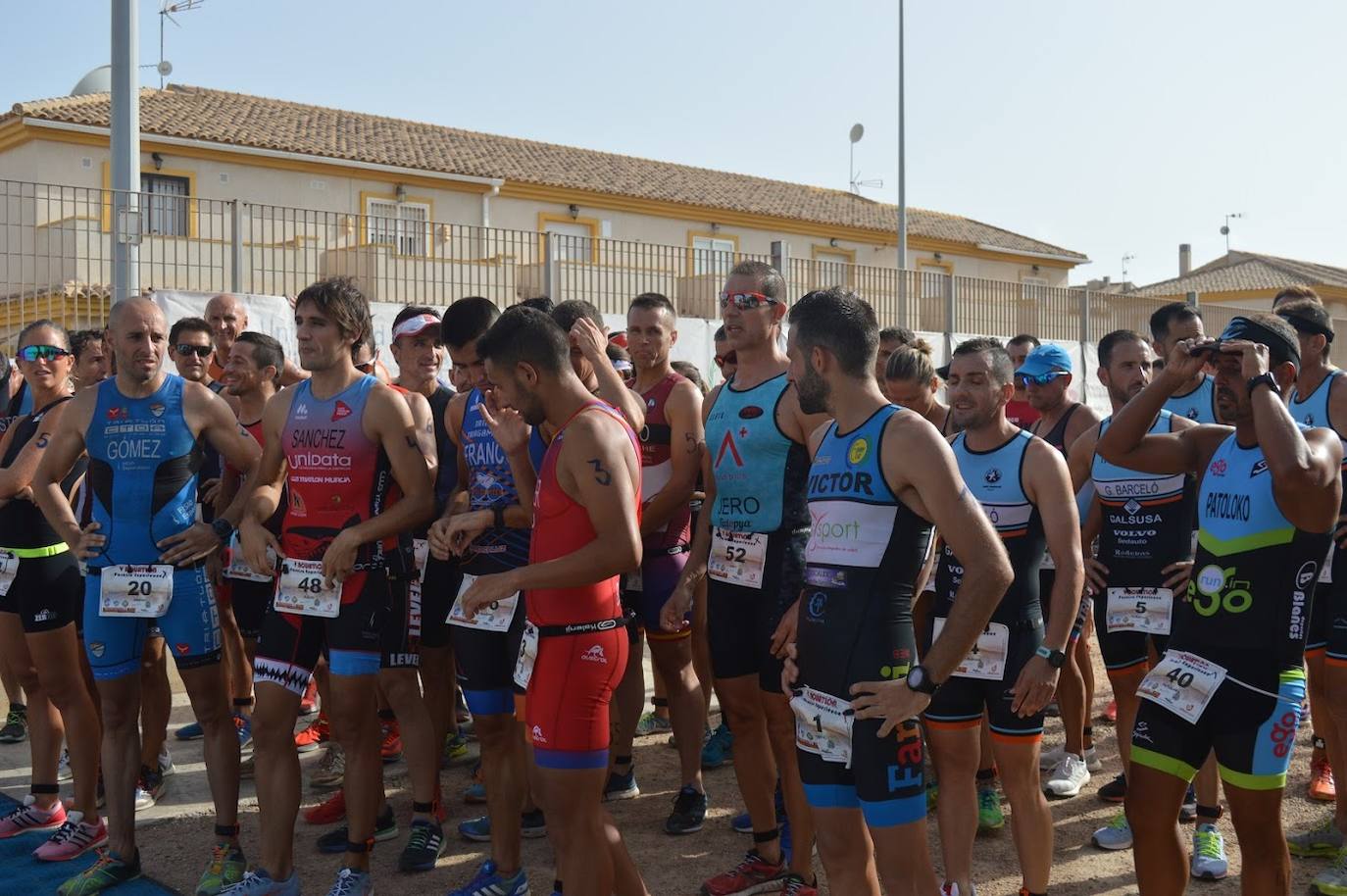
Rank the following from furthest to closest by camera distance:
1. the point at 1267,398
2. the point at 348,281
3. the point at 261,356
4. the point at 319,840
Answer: the point at 261,356 < the point at 319,840 < the point at 348,281 < the point at 1267,398

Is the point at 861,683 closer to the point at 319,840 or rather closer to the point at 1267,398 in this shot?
the point at 1267,398

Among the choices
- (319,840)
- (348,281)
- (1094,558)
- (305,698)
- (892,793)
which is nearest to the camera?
(892,793)

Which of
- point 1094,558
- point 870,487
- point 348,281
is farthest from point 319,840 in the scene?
point 1094,558

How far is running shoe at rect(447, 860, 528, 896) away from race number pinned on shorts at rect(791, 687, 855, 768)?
66.5 inches

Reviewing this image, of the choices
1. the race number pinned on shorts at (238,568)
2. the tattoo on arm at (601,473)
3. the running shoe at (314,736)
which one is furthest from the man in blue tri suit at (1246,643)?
the running shoe at (314,736)

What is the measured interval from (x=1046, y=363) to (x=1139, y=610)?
1229 millimetres

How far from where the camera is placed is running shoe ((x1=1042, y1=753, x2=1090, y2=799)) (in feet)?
19.4

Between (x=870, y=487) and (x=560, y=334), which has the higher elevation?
(x=560, y=334)

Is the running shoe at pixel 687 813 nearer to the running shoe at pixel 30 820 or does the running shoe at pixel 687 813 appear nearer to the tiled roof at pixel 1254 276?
the running shoe at pixel 30 820

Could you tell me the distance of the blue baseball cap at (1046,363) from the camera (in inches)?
222

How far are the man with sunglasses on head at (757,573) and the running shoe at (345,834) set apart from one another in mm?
1629

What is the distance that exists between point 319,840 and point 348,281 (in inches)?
99.0

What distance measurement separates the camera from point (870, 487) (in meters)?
3.34

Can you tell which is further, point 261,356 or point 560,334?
point 261,356
